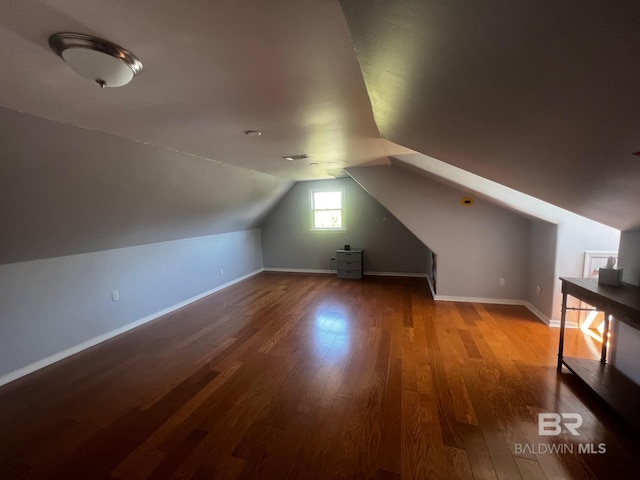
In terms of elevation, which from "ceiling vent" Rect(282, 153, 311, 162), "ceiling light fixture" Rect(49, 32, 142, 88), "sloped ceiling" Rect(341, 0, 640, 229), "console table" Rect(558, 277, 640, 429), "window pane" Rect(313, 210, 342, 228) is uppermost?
"ceiling vent" Rect(282, 153, 311, 162)

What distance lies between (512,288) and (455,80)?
391cm

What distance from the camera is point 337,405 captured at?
6.41ft

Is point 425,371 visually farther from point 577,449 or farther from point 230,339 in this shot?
point 230,339

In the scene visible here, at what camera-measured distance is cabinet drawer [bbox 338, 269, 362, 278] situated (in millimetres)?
5496

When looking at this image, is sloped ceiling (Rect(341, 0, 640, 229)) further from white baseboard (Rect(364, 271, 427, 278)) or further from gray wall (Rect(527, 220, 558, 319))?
white baseboard (Rect(364, 271, 427, 278))

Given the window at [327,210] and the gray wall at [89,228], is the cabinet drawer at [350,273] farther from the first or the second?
the gray wall at [89,228]

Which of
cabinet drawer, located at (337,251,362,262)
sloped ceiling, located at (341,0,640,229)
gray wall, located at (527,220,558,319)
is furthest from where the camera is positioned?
cabinet drawer, located at (337,251,362,262)

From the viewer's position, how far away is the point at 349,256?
552 centimetres

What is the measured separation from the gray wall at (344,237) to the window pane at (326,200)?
18 cm

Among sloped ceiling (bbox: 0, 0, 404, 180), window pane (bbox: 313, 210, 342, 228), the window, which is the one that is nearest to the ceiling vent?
sloped ceiling (bbox: 0, 0, 404, 180)

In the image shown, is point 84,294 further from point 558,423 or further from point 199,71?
point 558,423

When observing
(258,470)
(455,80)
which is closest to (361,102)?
(455,80)

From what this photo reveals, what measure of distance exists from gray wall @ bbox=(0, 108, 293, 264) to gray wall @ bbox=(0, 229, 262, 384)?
7.0 inches

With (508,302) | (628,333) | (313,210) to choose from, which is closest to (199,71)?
(628,333)
